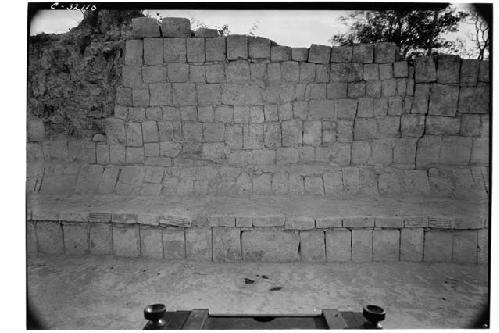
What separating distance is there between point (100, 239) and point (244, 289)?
7.06 feet

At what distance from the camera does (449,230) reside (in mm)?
4250

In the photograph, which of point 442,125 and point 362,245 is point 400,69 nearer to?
point 442,125

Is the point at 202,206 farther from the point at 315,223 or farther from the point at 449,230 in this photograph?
the point at 449,230

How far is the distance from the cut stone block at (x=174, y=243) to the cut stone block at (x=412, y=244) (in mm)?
2938

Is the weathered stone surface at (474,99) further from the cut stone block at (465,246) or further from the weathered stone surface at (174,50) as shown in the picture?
the weathered stone surface at (174,50)

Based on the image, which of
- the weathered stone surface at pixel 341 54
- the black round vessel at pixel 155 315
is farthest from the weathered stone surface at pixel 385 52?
the black round vessel at pixel 155 315

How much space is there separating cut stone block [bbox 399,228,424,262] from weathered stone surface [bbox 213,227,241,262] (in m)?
2.18

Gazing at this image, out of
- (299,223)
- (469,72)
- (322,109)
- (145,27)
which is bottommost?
(299,223)

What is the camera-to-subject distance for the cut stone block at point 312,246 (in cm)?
429

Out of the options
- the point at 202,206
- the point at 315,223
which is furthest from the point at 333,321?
the point at 202,206

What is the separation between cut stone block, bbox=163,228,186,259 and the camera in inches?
171

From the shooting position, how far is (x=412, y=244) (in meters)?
4.29

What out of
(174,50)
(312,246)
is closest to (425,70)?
(312,246)

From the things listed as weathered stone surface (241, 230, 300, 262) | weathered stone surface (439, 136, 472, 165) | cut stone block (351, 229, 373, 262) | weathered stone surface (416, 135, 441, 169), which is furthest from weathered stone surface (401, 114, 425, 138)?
weathered stone surface (241, 230, 300, 262)
